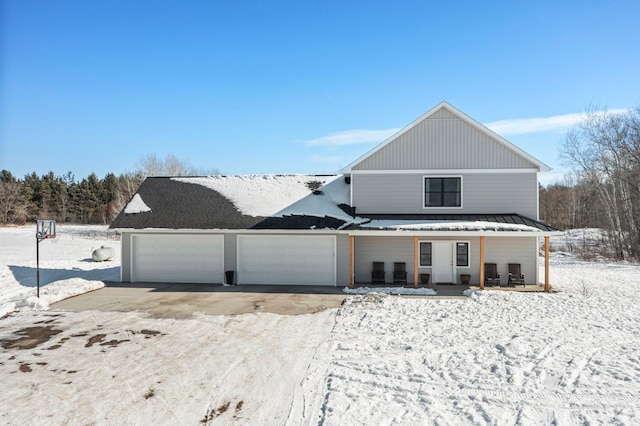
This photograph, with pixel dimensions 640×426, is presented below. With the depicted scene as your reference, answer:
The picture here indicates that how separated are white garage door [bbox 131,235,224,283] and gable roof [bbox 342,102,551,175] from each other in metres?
6.65

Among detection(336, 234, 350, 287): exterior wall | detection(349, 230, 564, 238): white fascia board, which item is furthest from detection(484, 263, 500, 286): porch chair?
detection(336, 234, 350, 287): exterior wall

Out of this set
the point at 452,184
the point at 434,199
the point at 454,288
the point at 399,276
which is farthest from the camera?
the point at 434,199

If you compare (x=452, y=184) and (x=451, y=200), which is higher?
(x=452, y=184)

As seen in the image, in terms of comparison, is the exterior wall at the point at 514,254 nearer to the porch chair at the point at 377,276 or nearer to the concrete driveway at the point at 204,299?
the porch chair at the point at 377,276

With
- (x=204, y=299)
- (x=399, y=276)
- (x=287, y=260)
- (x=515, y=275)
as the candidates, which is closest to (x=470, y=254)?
(x=515, y=275)

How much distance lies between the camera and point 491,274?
1630cm

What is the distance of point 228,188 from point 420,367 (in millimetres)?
14027

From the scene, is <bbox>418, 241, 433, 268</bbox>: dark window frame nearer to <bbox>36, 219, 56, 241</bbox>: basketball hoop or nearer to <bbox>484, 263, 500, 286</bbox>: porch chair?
<bbox>484, 263, 500, 286</bbox>: porch chair

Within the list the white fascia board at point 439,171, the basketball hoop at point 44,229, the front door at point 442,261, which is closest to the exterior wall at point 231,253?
the white fascia board at point 439,171

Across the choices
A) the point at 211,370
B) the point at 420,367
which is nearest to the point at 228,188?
the point at 211,370

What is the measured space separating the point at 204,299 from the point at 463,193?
35.8 feet

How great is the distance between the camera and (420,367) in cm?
751

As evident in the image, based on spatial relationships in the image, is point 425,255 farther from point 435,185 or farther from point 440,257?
point 435,185

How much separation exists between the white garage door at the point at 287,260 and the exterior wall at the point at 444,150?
392 cm
